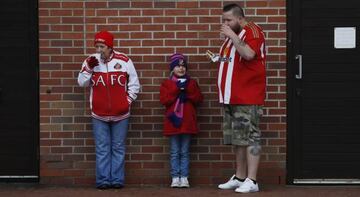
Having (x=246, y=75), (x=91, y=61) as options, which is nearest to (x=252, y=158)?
(x=246, y=75)

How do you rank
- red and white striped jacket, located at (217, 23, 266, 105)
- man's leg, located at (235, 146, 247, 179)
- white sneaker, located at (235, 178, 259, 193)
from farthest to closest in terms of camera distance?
man's leg, located at (235, 146, 247, 179) → white sneaker, located at (235, 178, 259, 193) → red and white striped jacket, located at (217, 23, 266, 105)

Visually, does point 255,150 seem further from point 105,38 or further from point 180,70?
point 105,38

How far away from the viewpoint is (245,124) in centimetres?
790

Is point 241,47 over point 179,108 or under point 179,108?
over

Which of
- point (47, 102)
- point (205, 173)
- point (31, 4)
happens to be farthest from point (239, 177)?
point (31, 4)

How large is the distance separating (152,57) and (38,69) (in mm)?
1197

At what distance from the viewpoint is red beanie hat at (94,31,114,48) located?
8.04 metres

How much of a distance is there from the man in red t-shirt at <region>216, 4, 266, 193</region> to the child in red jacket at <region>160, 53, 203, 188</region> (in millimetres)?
364

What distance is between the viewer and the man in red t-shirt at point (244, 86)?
309 inches

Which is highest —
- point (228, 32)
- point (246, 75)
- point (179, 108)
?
point (228, 32)

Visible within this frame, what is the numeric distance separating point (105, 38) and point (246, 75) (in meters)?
1.43

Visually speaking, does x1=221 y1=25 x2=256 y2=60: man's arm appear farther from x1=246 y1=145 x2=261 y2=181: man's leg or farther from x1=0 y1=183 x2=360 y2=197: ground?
x1=0 y1=183 x2=360 y2=197: ground

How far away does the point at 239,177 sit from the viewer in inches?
322

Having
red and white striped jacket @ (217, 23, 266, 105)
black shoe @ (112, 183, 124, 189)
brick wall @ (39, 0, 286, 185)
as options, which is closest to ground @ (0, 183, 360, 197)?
black shoe @ (112, 183, 124, 189)
